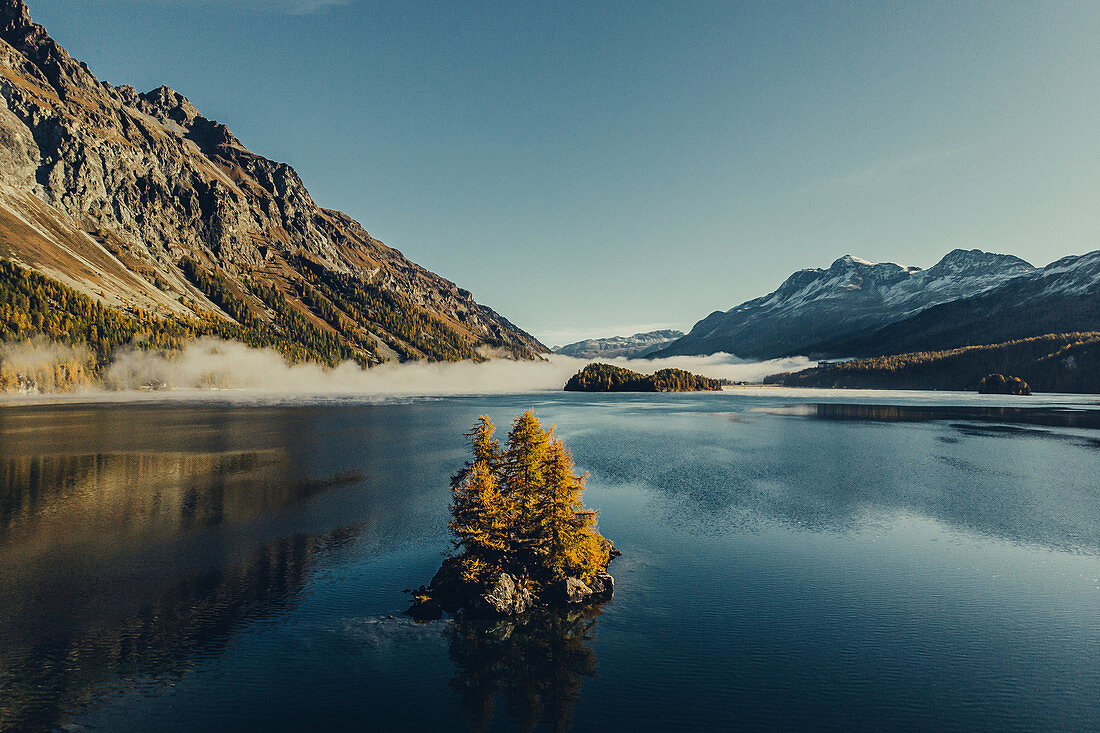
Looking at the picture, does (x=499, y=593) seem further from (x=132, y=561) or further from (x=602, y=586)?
(x=132, y=561)

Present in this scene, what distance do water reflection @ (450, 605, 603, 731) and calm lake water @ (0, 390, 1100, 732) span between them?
0.14 m

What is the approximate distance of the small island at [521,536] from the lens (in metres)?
35.0

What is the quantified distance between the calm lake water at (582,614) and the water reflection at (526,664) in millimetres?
140

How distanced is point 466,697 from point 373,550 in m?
23.5

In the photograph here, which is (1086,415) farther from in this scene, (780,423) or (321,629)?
(321,629)

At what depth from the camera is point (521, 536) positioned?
37.2 m

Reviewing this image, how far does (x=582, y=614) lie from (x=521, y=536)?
6.87 metres

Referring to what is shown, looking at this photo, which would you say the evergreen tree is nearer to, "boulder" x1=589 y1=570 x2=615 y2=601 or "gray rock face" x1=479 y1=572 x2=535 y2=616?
"boulder" x1=589 y1=570 x2=615 y2=601

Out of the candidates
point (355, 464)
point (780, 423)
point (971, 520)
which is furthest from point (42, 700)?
point (780, 423)

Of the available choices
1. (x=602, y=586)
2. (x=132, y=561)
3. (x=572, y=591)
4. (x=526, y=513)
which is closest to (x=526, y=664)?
(x=572, y=591)

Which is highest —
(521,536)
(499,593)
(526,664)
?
(521,536)

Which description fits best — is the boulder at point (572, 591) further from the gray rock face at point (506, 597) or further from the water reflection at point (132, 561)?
the water reflection at point (132, 561)

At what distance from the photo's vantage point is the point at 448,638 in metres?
30.6

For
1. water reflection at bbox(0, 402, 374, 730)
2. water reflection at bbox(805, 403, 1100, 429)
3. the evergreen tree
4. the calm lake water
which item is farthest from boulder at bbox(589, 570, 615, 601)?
water reflection at bbox(805, 403, 1100, 429)
